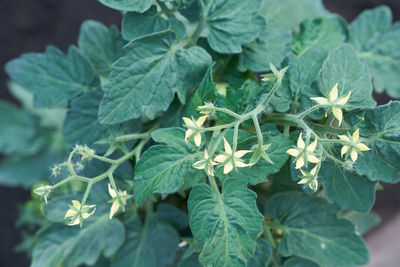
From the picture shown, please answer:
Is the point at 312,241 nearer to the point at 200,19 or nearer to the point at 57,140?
the point at 200,19

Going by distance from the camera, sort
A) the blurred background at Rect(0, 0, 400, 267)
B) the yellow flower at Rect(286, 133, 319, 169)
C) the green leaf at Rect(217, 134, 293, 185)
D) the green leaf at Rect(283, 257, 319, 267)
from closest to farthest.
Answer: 1. the yellow flower at Rect(286, 133, 319, 169)
2. the green leaf at Rect(217, 134, 293, 185)
3. the green leaf at Rect(283, 257, 319, 267)
4. the blurred background at Rect(0, 0, 400, 267)

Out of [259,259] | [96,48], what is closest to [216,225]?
[259,259]

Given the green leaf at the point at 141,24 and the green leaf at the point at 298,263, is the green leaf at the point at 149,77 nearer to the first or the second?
the green leaf at the point at 141,24

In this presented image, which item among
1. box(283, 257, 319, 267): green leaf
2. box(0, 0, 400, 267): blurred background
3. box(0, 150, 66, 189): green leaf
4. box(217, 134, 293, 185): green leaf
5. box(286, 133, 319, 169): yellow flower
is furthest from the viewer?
box(0, 0, 400, 267): blurred background

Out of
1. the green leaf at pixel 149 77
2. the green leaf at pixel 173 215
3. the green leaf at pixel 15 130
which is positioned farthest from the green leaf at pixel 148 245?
the green leaf at pixel 15 130

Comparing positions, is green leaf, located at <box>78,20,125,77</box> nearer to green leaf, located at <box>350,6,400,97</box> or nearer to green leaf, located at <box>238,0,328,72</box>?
green leaf, located at <box>238,0,328,72</box>

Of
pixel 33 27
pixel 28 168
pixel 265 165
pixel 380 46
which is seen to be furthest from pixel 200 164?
pixel 33 27

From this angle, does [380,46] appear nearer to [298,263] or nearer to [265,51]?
[265,51]

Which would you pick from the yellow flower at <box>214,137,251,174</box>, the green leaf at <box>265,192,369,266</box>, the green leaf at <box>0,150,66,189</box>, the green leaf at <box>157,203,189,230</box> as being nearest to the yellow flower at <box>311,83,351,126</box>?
the yellow flower at <box>214,137,251,174</box>
